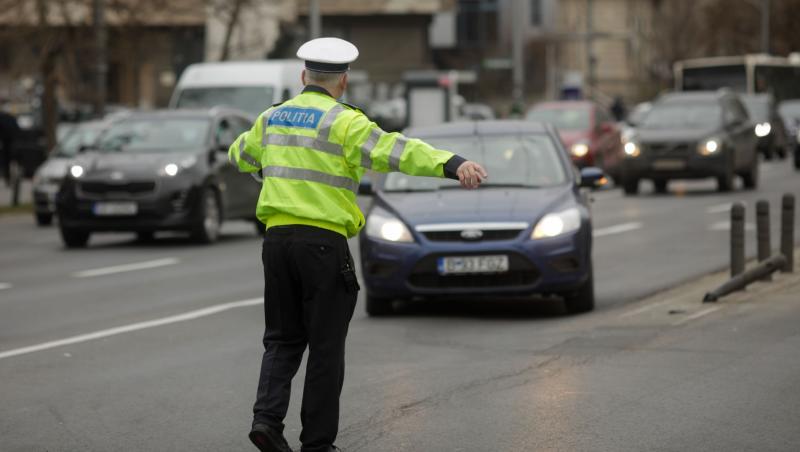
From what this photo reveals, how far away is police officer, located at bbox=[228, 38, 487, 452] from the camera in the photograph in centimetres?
704

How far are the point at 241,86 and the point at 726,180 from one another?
8872 millimetres

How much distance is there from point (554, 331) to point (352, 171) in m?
5.08

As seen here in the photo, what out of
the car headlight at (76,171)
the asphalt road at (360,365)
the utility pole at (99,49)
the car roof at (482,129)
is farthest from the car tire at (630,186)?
the car roof at (482,129)

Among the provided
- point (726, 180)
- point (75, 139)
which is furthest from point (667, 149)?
point (75, 139)

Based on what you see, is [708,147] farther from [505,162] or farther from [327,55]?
[327,55]

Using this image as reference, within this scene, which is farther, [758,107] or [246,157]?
[758,107]

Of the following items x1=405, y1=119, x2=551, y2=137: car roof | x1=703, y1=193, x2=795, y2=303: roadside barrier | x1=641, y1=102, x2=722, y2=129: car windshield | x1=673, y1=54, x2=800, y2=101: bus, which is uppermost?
x1=405, y1=119, x2=551, y2=137: car roof

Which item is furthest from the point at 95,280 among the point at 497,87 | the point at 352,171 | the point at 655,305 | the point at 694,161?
the point at 497,87

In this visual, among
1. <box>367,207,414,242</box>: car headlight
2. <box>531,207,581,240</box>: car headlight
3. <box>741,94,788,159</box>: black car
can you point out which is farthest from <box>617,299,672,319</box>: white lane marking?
<box>741,94,788,159</box>: black car

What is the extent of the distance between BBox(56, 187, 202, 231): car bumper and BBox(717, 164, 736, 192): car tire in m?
12.2

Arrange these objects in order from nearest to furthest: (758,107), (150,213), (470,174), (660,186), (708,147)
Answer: (470,174) < (150,213) < (708,147) < (660,186) < (758,107)

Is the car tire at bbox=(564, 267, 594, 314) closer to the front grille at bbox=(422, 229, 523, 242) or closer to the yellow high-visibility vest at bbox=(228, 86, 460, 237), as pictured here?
the front grille at bbox=(422, 229, 523, 242)

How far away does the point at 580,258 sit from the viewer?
42.1 feet

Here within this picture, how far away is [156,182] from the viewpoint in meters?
21.0
